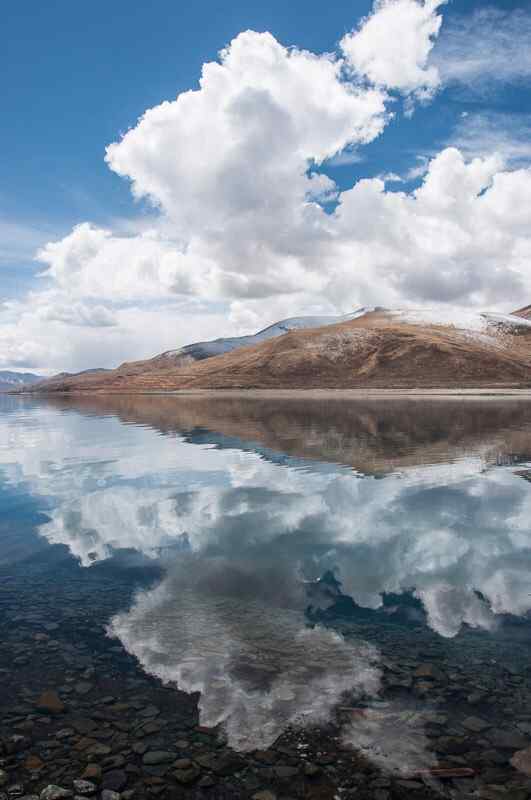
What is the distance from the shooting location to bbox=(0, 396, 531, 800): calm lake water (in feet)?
27.1

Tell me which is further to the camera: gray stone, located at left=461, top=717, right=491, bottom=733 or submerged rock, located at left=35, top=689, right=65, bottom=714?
submerged rock, located at left=35, top=689, right=65, bottom=714

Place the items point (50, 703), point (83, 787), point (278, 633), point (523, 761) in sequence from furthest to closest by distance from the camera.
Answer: point (278, 633)
point (50, 703)
point (523, 761)
point (83, 787)

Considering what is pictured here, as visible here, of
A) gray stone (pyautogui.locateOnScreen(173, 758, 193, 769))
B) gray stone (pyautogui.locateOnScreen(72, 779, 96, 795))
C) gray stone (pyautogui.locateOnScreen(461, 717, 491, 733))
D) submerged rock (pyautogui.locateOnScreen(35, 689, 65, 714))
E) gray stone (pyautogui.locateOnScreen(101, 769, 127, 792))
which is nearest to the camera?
gray stone (pyautogui.locateOnScreen(72, 779, 96, 795))

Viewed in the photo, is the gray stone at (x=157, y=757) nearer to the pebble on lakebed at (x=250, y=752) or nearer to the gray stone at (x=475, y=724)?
the pebble on lakebed at (x=250, y=752)

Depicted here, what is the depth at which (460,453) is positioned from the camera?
38875mm

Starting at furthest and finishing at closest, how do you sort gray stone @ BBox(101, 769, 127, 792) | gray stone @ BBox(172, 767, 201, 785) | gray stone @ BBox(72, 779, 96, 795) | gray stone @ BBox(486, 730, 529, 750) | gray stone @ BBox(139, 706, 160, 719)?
gray stone @ BBox(139, 706, 160, 719), gray stone @ BBox(486, 730, 529, 750), gray stone @ BBox(172, 767, 201, 785), gray stone @ BBox(101, 769, 127, 792), gray stone @ BBox(72, 779, 96, 795)

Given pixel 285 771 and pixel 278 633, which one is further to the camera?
pixel 278 633

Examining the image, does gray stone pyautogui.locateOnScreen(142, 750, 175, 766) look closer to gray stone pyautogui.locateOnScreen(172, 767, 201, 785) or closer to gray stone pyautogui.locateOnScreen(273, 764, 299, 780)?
gray stone pyautogui.locateOnScreen(172, 767, 201, 785)

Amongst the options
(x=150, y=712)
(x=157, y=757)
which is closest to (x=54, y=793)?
(x=157, y=757)

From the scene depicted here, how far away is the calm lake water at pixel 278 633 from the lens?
8258 millimetres

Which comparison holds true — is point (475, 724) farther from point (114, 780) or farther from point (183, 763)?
point (114, 780)

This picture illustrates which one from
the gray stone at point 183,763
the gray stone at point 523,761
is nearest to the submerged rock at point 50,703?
the gray stone at point 183,763

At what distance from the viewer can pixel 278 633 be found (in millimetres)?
12266

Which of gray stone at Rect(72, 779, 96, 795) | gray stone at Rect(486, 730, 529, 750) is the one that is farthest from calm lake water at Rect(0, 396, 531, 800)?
gray stone at Rect(72, 779, 96, 795)
